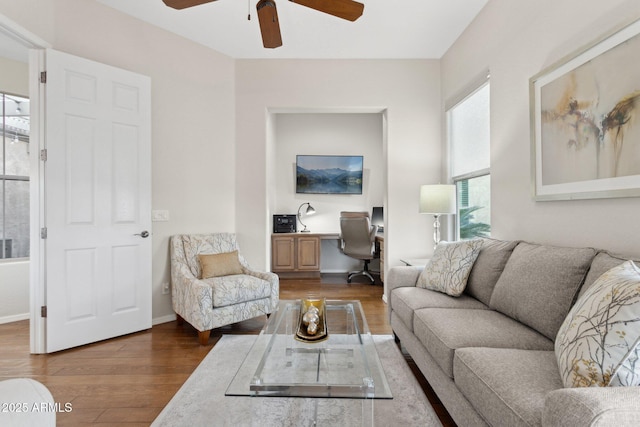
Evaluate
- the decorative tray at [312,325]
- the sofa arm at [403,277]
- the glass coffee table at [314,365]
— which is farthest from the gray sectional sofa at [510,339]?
the decorative tray at [312,325]

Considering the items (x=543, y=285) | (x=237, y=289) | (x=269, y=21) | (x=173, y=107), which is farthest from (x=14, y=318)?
(x=543, y=285)

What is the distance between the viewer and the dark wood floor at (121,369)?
171cm

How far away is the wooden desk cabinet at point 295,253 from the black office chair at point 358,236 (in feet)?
1.66

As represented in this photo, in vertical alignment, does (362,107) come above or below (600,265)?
above

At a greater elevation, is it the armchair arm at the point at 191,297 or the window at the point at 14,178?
the window at the point at 14,178

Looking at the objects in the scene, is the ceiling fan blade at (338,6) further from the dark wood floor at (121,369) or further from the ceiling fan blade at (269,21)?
the dark wood floor at (121,369)

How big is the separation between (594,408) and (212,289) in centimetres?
245

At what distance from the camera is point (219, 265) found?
305 cm

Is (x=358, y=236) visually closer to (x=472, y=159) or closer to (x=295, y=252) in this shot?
(x=295, y=252)

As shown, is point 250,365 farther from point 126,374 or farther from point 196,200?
point 196,200

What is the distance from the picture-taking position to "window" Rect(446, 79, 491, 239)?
287cm

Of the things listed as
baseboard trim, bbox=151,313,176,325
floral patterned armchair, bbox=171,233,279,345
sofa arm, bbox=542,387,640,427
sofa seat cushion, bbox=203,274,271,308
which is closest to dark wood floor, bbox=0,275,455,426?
baseboard trim, bbox=151,313,176,325

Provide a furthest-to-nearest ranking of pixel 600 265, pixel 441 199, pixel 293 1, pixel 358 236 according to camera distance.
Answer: pixel 358 236, pixel 441 199, pixel 293 1, pixel 600 265

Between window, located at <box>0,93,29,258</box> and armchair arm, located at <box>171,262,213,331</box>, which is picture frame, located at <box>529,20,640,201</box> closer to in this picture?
armchair arm, located at <box>171,262,213,331</box>
